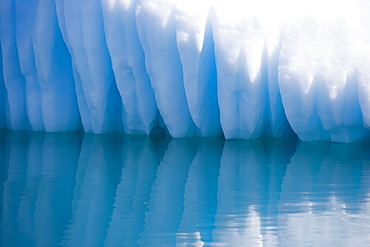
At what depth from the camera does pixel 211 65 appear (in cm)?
712

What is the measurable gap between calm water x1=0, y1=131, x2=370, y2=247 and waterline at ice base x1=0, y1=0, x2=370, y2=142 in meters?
0.39

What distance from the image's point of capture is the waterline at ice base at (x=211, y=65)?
21.4ft

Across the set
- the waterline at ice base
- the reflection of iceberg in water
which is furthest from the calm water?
the waterline at ice base

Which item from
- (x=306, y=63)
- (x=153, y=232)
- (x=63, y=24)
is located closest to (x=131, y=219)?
(x=153, y=232)

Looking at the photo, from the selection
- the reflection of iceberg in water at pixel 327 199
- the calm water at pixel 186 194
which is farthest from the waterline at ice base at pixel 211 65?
the reflection of iceberg in water at pixel 327 199

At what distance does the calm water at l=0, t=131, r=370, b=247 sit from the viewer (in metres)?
3.57

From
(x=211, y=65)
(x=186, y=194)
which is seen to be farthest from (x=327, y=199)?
(x=211, y=65)

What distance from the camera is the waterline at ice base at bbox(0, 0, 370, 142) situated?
6531 mm

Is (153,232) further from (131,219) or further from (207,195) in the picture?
(207,195)

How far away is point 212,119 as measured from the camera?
7438mm

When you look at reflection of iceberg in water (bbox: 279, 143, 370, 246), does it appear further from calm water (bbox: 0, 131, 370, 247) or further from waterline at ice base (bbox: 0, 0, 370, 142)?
waterline at ice base (bbox: 0, 0, 370, 142)

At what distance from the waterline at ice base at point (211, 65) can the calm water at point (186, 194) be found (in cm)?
39

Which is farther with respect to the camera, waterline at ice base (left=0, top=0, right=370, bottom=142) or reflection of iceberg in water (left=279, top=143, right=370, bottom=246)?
waterline at ice base (left=0, top=0, right=370, bottom=142)

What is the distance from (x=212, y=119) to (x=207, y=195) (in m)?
2.93
